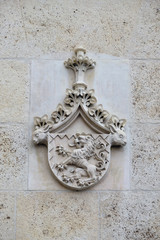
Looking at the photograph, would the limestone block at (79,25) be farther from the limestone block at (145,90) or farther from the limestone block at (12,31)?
the limestone block at (145,90)

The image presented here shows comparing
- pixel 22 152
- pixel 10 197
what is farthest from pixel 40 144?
pixel 10 197

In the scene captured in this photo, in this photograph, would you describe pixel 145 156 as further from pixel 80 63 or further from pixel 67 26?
pixel 67 26

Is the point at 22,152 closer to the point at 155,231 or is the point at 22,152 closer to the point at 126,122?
the point at 126,122

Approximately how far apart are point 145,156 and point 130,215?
0.46 meters

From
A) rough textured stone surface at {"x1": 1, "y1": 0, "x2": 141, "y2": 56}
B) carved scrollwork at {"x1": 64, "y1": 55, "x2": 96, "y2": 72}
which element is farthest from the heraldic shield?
rough textured stone surface at {"x1": 1, "y1": 0, "x2": 141, "y2": 56}

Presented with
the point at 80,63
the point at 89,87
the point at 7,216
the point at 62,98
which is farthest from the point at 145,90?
the point at 7,216

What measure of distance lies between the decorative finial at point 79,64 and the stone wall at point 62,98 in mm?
60

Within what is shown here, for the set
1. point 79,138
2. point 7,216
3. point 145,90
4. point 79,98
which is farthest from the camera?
point 145,90

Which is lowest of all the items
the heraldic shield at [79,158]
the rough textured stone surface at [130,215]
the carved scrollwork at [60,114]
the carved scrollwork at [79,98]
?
the rough textured stone surface at [130,215]

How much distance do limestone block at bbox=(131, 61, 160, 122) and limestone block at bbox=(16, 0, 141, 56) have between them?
20cm

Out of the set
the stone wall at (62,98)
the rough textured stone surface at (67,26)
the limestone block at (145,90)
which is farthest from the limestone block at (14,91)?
the limestone block at (145,90)

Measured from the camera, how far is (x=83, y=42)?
425cm

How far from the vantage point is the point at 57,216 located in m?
3.77

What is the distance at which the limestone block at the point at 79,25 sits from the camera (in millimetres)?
4234
